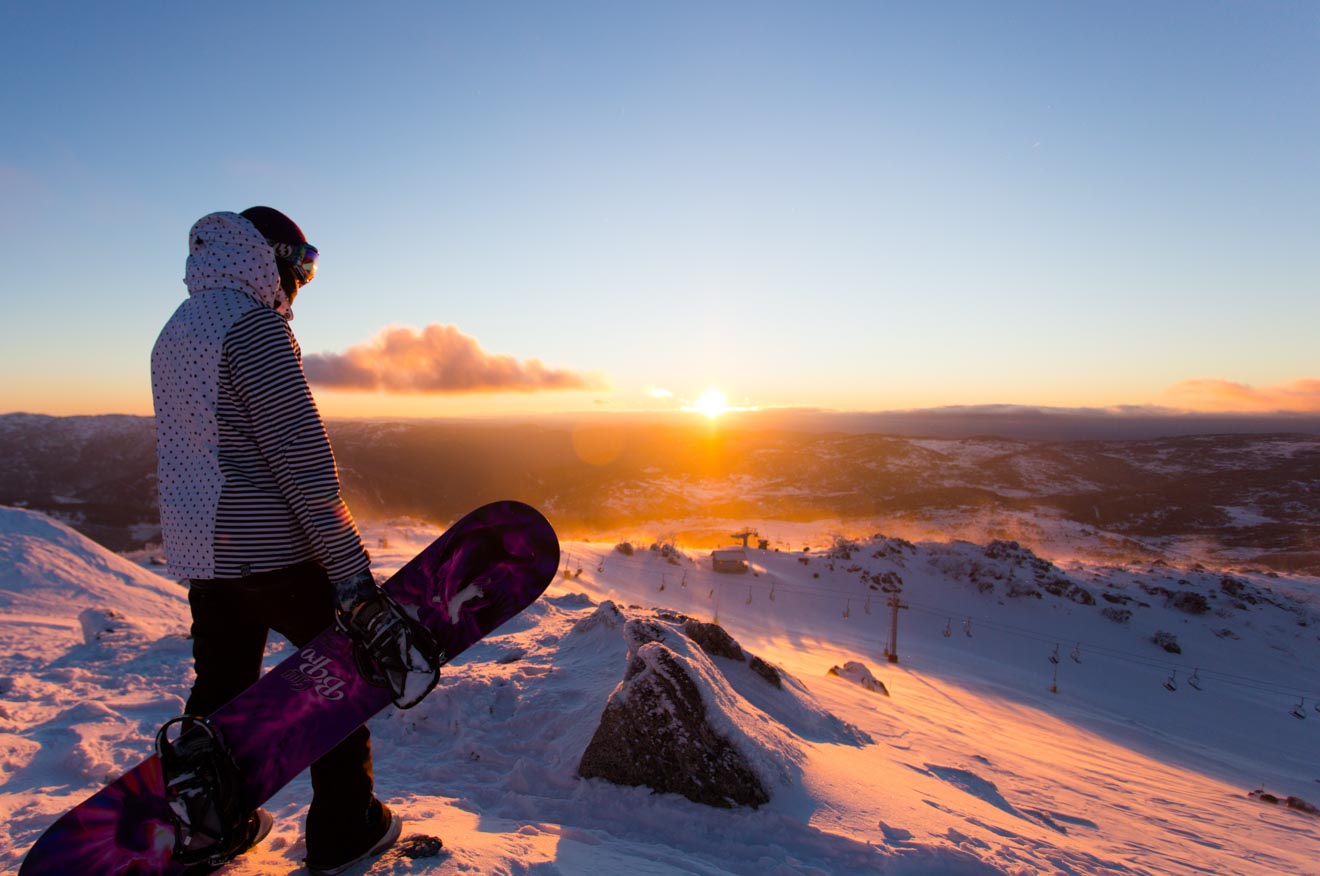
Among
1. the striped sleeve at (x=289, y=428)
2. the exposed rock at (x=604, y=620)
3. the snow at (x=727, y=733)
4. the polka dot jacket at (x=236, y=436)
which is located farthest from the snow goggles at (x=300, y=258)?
the exposed rock at (x=604, y=620)

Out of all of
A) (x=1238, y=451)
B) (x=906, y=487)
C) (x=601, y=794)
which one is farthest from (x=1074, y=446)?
(x=601, y=794)

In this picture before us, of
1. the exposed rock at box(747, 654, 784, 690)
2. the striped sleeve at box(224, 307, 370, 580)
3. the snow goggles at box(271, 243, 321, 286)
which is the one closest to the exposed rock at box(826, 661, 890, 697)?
the exposed rock at box(747, 654, 784, 690)

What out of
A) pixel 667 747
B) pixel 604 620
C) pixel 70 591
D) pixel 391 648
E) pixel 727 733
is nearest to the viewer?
pixel 391 648

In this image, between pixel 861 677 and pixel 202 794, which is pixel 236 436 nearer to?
pixel 202 794

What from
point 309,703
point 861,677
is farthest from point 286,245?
point 861,677

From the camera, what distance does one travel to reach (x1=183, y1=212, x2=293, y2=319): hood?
2.25m

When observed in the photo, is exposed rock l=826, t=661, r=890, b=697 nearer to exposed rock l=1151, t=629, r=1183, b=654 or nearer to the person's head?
the person's head

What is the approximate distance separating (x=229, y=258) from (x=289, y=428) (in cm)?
77

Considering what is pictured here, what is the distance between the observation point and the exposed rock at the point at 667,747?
372 cm

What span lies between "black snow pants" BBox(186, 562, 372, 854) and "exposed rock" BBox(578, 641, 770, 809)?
177cm

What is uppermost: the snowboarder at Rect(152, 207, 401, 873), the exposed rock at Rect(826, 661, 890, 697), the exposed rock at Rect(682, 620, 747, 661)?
the snowboarder at Rect(152, 207, 401, 873)

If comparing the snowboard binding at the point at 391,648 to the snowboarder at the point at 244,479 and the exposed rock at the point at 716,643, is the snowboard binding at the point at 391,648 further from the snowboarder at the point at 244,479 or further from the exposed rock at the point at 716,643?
the exposed rock at the point at 716,643

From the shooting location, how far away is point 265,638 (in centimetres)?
230

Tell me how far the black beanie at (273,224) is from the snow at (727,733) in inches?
106
